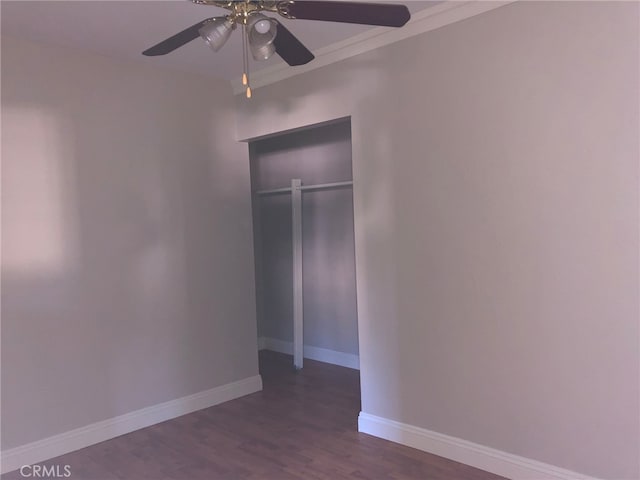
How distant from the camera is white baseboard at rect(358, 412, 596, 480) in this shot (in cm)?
246

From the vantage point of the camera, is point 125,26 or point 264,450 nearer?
point 125,26

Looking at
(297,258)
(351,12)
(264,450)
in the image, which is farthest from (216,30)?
(297,258)

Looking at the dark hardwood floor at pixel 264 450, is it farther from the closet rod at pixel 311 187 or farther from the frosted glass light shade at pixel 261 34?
the frosted glass light shade at pixel 261 34

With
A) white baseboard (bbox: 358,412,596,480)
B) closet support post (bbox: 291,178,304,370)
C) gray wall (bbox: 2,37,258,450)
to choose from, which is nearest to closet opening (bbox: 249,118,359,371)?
closet support post (bbox: 291,178,304,370)

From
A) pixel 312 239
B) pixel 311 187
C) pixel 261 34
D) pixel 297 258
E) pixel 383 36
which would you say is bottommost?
pixel 297 258

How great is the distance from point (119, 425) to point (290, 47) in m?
2.59

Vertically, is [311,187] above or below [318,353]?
above

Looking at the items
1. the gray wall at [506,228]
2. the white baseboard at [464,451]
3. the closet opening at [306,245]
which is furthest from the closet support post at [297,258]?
the white baseboard at [464,451]

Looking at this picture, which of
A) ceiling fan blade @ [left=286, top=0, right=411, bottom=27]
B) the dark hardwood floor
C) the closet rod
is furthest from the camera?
the closet rod

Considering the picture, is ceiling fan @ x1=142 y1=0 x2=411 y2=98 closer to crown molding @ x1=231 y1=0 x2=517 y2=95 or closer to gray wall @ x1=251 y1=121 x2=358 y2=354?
crown molding @ x1=231 y1=0 x2=517 y2=95

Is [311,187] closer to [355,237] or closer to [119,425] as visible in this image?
[355,237]

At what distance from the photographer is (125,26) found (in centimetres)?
281

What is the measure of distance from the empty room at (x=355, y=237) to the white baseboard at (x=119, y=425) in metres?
0.01

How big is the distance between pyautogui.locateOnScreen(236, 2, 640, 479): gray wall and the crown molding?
0.15 feet
